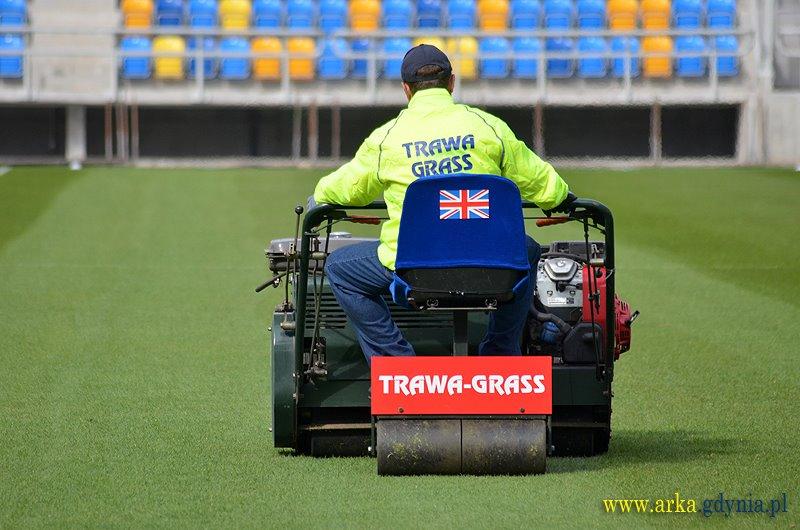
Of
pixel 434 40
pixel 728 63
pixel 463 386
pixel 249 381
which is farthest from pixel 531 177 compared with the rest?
pixel 728 63

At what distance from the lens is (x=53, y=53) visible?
26.6 metres

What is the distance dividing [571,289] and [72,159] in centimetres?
2136

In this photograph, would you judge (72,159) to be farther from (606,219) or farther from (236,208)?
(606,219)

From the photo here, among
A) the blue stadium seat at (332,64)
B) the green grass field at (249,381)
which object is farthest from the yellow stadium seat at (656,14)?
the green grass field at (249,381)

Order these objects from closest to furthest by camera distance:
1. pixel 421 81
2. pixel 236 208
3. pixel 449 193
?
pixel 449 193 < pixel 421 81 < pixel 236 208

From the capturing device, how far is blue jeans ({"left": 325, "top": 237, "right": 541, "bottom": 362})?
6293mm

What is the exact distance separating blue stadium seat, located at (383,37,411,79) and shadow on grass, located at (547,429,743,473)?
1934 centimetres

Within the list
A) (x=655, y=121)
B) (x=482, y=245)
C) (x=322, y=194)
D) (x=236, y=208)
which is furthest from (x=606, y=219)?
(x=655, y=121)

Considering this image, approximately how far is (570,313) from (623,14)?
23.0 m

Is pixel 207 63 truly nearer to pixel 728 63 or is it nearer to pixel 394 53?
pixel 394 53

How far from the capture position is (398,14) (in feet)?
95.1

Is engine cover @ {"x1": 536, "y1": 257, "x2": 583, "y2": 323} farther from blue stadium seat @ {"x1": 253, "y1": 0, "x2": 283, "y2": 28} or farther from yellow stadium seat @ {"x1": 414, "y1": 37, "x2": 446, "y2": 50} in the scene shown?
blue stadium seat @ {"x1": 253, "y1": 0, "x2": 283, "y2": 28}

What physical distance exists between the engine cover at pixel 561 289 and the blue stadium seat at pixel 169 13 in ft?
75.3

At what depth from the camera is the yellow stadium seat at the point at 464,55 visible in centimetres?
2684
